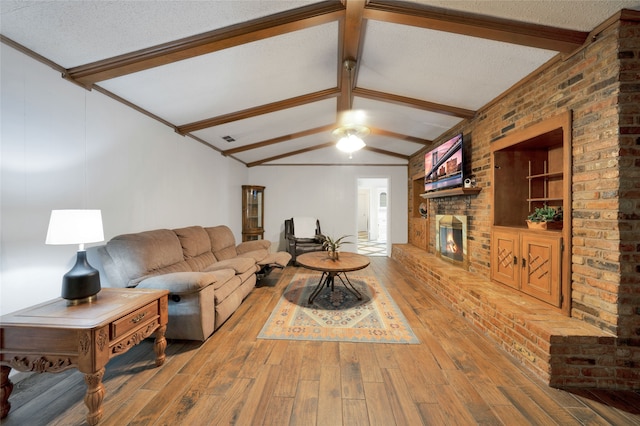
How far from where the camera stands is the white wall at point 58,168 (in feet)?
5.67

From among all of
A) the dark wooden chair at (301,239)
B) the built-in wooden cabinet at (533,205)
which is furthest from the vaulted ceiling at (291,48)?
the dark wooden chair at (301,239)

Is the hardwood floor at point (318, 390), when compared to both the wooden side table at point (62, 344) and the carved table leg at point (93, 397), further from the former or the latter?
the wooden side table at point (62, 344)

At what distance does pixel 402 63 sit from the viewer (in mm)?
2561

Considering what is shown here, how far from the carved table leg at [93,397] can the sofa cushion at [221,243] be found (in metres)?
2.37

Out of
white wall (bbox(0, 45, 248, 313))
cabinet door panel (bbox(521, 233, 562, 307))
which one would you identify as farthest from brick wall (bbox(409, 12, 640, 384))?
white wall (bbox(0, 45, 248, 313))

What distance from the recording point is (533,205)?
298 centimetres

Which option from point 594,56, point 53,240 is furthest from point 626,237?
point 53,240

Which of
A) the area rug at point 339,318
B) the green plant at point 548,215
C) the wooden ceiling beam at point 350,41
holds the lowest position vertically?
the area rug at point 339,318

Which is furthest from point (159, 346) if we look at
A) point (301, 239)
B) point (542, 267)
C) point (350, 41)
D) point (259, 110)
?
point (301, 239)

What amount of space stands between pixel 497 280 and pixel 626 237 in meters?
1.35

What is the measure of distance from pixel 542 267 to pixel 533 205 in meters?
1.04

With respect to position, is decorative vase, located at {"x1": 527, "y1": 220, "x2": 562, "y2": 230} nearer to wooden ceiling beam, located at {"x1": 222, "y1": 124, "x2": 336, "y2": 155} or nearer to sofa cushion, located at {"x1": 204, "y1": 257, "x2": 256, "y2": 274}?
sofa cushion, located at {"x1": 204, "y1": 257, "x2": 256, "y2": 274}

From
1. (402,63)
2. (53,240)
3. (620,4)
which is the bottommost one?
(53,240)

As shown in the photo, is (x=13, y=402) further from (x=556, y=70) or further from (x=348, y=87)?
(x=556, y=70)
